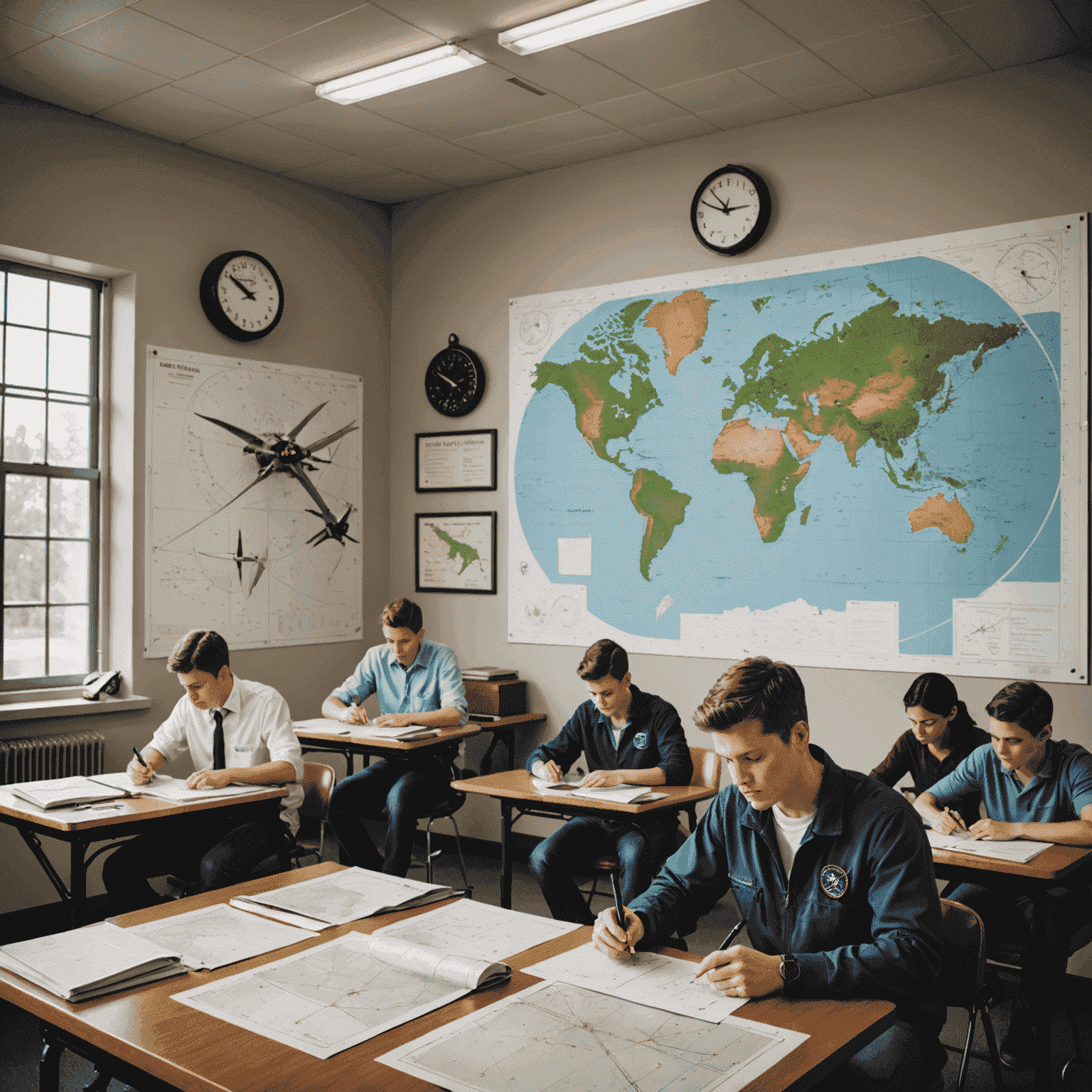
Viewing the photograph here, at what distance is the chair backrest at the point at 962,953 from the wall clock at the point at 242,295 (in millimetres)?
4454

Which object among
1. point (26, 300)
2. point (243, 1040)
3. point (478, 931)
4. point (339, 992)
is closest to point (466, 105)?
point (26, 300)

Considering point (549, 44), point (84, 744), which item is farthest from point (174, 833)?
point (549, 44)

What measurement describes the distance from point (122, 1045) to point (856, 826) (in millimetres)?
1288

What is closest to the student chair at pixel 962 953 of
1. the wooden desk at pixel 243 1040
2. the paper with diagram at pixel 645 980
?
the wooden desk at pixel 243 1040

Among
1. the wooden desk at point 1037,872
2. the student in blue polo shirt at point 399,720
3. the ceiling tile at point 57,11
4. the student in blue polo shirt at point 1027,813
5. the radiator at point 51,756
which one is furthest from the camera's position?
the student in blue polo shirt at point 399,720

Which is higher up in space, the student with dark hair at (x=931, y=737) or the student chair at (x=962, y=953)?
the student with dark hair at (x=931, y=737)

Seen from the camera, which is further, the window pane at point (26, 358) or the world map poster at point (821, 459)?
the window pane at point (26, 358)

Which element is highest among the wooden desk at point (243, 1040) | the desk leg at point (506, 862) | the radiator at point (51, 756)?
the wooden desk at point (243, 1040)

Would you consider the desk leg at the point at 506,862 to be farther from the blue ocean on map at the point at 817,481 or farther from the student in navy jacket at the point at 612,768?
the blue ocean on map at the point at 817,481

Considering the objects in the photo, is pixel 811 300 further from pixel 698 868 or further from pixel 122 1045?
pixel 122 1045

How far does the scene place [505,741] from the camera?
5.51 metres

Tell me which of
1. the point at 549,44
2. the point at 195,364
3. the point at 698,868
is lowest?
the point at 698,868

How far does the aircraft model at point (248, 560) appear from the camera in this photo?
5463 millimetres

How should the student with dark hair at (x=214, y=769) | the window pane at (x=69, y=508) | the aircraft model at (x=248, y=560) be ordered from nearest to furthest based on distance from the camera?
the student with dark hair at (x=214, y=769), the window pane at (x=69, y=508), the aircraft model at (x=248, y=560)
